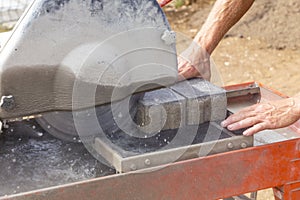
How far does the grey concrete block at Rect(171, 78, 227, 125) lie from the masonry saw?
0.20 metres

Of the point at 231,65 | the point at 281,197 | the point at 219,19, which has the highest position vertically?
the point at 219,19

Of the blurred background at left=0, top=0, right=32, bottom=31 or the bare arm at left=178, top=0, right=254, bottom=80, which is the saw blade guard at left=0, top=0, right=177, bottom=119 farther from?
the blurred background at left=0, top=0, right=32, bottom=31

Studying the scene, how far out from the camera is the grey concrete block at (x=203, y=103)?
252cm

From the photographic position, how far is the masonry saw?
2166mm

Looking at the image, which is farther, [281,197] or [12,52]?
[281,197]

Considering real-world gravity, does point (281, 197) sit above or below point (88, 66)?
below

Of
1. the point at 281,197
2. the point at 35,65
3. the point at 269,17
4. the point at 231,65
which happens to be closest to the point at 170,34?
the point at 35,65

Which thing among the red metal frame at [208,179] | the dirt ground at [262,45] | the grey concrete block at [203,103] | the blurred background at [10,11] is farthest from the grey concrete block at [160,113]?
the blurred background at [10,11]

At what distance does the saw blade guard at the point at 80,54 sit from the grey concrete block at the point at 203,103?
251 millimetres

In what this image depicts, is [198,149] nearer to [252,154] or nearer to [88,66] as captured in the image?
[252,154]

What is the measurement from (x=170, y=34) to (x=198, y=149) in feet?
1.43

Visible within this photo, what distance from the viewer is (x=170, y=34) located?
7.57ft

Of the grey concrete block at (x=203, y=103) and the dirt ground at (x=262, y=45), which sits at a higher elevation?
the grey concrete block at (x=203, y=103)

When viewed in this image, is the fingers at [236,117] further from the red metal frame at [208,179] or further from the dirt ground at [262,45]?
the dirt ground at [262,45]
